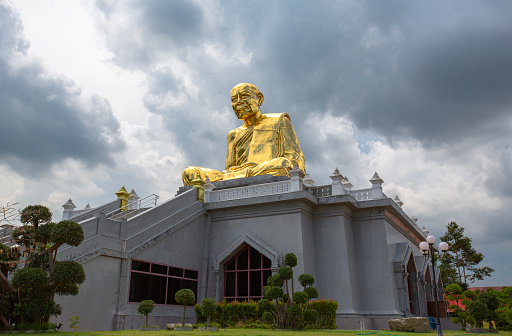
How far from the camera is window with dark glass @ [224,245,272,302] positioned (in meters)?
17.7

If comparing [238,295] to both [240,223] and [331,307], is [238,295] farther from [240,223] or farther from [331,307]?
[331,307]

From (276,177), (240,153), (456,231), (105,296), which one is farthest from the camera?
(456,231)

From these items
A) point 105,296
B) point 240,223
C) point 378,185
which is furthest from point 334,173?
point 105,296

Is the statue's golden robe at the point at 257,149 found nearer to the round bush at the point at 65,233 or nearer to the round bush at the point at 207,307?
the round bush at the point at 207,307

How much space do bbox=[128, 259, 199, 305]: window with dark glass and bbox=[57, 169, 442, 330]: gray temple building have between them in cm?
3

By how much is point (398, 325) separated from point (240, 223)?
710 cm

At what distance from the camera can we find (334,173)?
18.6 m

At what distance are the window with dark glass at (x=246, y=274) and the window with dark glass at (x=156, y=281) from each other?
64.1 inches

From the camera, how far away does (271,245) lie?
57.9ft

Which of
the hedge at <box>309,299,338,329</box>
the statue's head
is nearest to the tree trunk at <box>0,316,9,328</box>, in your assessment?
the hedge at <box>309,299,338,329</box>

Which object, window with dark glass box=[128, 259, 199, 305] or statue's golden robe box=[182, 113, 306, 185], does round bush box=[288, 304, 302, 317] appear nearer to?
window with dark glass box=[128, 259, 199, 305]

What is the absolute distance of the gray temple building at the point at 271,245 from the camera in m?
16.5

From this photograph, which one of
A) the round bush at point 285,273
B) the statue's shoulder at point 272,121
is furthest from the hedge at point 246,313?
the statue's shoulder at point 272,121

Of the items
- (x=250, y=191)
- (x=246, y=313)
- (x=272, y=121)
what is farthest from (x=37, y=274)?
(x=272, y=121)
